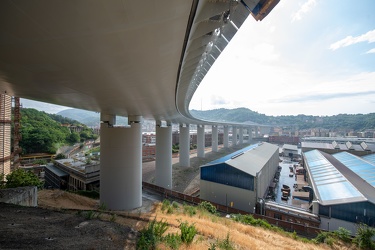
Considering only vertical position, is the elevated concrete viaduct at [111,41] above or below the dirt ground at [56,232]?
above

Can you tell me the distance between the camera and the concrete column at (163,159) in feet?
79.3

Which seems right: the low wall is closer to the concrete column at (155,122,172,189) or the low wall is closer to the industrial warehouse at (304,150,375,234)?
the concrete column at (155,122,172,189)

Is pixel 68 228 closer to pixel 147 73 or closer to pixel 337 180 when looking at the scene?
pixel 147 73

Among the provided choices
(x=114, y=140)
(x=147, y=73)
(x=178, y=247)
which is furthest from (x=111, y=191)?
(x=147, y=73)

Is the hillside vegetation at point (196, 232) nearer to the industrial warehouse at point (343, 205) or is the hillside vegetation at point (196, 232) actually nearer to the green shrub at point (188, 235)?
the green shrub at point (188, 235)

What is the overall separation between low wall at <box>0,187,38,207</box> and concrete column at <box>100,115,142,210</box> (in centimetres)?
453

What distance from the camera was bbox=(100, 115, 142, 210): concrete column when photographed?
607 inches

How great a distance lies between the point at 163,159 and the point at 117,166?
30.9ft

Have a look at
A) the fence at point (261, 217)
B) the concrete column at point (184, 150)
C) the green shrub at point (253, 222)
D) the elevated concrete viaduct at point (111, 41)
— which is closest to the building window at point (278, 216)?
the fence at point (261, 217)

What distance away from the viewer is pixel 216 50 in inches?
262

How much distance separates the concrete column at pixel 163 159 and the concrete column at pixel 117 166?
8097mm

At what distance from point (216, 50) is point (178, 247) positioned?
6.76m

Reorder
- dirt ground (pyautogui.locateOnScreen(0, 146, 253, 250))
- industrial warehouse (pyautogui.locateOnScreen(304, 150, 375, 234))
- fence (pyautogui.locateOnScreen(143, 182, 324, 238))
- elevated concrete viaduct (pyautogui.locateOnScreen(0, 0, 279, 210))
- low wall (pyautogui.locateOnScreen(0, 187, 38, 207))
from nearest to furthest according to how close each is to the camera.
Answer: elevated concrete viaduct (pyautogui.locateOnScreen(0, 0, 279, 210)) → dirt ground (pyautogui.locateOnScreen(0, 146, 253, 250)) → low wall (pyautogui.locateOnScreen(0, 187, 38, 207)) → fence (pyautogui.locateOnScreen(143, 182, 324, 238)) → industrial warehouse (pyautogui.locateOnScreen(304, 150, 375, 234))

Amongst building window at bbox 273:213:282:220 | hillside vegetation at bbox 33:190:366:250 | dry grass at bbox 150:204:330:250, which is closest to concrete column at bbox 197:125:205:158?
building window at bbox 273:213:282:220
